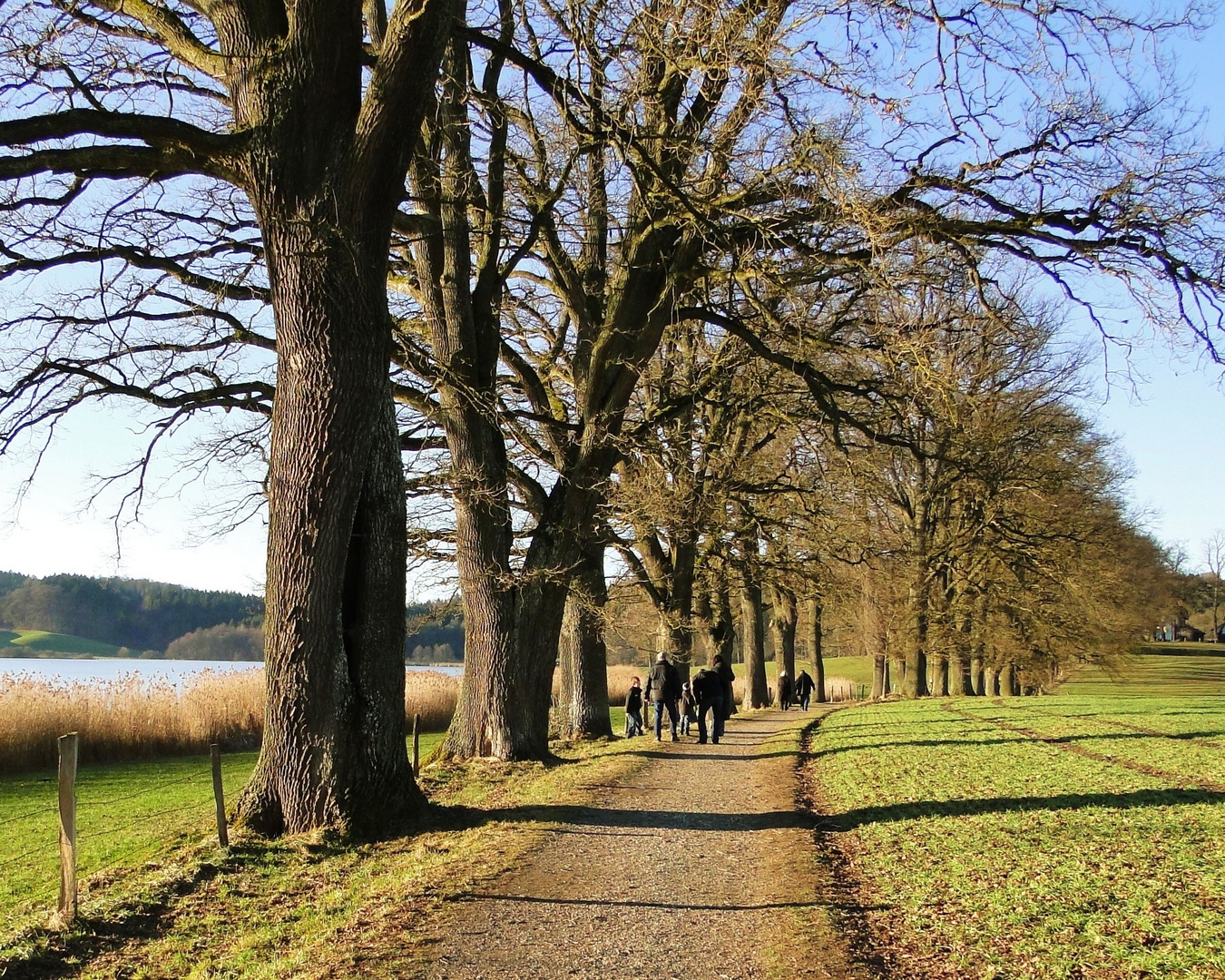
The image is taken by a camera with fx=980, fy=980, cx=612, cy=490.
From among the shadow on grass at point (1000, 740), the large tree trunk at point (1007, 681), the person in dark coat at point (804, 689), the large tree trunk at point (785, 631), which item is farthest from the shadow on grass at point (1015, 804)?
the large tree trunk at point (1007, 681)

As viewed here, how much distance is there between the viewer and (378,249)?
9.15 meters

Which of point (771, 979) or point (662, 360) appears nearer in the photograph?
point (771, 979)

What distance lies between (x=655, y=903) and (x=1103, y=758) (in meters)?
8.76

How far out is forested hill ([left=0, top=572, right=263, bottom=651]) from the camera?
78.6m

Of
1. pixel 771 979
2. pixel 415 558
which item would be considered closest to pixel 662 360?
pixel 415 558

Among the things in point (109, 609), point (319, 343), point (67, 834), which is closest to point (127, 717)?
point (319, 343)

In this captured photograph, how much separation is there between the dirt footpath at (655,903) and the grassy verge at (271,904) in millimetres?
366

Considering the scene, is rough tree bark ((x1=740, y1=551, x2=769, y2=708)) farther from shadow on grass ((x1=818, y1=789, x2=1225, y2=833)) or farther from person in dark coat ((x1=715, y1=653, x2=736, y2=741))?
shadow on grass ((x1=818, y1=789, x2=1225, y2=833))

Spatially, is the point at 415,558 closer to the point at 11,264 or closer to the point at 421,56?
the point at 11,264

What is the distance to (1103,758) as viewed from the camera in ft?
42.2

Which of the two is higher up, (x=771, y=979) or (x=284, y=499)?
(x=284, y=499)

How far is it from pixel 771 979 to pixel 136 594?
312 ft

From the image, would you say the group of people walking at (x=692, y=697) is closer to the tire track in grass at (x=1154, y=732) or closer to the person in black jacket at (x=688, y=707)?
the person in black jacket at (x=688, y=707)

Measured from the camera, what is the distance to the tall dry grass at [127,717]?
19.9 metres
